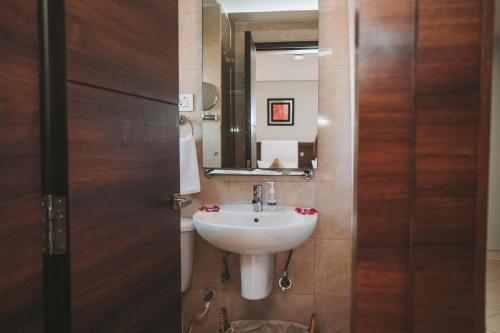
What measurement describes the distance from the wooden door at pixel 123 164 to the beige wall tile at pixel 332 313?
91 cm

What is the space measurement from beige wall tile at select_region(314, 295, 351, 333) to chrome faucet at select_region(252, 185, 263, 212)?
1.95ft

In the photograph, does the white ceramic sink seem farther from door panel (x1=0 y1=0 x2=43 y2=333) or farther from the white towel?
door panel (x1=0 y1=0 x2=43 y2=333)

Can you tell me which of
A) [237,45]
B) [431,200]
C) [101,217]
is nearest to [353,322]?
[431,200]

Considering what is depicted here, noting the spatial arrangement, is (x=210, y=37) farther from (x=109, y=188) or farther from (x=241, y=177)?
(x=109, y=188)

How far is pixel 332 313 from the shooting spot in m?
1.82

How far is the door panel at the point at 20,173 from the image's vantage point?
61cm

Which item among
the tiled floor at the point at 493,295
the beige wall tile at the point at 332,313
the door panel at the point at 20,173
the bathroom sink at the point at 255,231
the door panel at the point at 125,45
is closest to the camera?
the door panel at the point at 20,173

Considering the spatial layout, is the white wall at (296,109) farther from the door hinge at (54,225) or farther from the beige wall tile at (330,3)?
the door hinge at (54,225)

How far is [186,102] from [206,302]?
111 cm

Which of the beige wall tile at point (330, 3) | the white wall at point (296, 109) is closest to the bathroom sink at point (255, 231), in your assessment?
the white wall at point (296, 109)

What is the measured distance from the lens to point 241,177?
6.03 ft

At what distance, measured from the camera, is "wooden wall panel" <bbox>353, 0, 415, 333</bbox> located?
2.08 ft

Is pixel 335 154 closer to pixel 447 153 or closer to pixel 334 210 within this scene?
pixel 334 210

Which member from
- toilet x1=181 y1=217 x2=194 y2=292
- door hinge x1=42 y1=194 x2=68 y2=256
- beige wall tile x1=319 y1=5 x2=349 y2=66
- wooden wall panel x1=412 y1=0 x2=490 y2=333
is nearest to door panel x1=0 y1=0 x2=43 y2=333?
door hinge x1=42 y1=194 x2=68 y2=256
